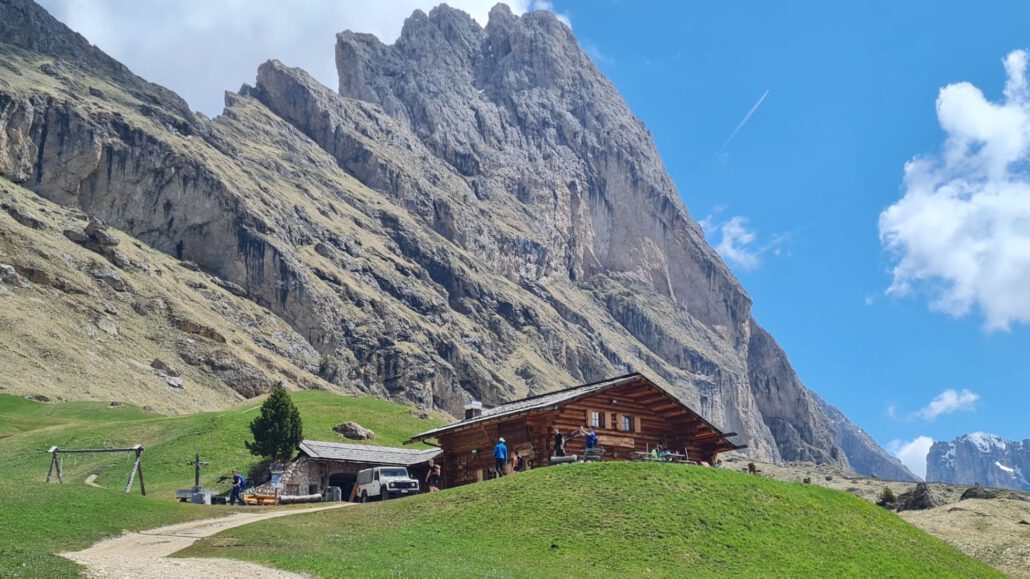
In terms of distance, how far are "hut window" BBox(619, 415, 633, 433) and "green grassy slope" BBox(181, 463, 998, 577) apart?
11.3m

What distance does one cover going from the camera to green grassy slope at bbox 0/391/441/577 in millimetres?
27698

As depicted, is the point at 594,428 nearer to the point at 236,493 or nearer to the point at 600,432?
the point at 600,432

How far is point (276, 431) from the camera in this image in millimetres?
54531

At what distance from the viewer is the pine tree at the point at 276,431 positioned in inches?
2144

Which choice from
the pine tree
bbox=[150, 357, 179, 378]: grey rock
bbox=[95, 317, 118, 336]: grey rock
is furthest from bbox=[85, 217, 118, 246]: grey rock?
the pine tree

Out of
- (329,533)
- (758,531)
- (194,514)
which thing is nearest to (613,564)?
(758,531)

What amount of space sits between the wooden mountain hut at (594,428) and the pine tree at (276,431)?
10.1 metres

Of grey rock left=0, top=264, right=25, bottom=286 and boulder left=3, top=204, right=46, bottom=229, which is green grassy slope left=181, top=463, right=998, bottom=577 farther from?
boulder left=3, top=204, right=46, bottom=229

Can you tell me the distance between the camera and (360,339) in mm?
171625

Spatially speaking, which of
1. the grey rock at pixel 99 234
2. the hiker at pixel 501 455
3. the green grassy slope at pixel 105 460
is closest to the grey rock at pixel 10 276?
the grey rock at pixel 99 234

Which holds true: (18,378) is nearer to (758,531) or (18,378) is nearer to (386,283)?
(758,531)

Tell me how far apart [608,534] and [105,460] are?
4337 centimetres

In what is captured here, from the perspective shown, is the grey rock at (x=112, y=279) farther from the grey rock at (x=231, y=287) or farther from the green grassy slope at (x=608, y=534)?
the green grassy slope at (x=608, y=534)

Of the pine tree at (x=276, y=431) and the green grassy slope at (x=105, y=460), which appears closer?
the green grassy slope at (x=105, y=460)
